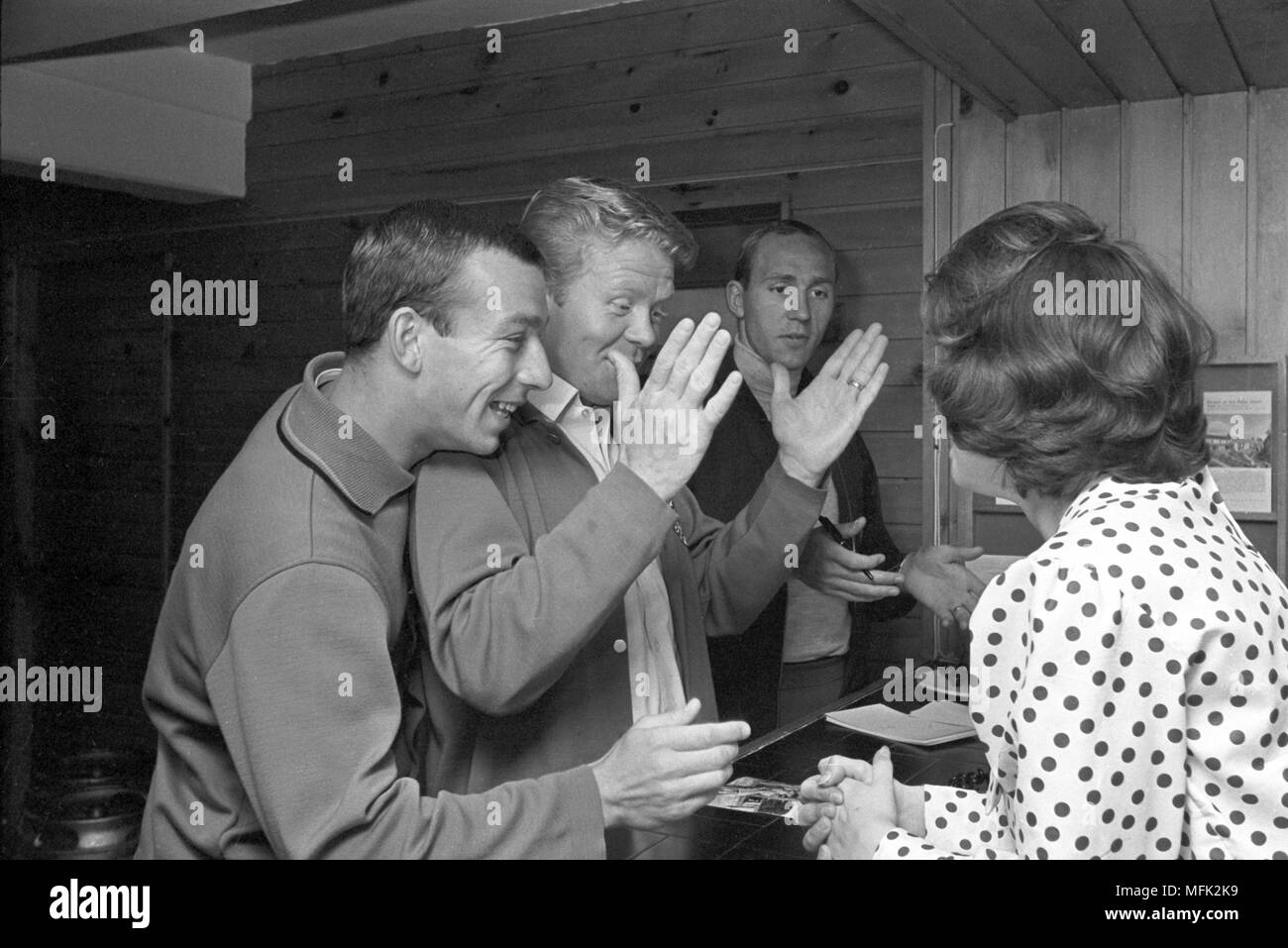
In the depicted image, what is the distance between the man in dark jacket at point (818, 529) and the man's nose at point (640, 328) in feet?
1.58

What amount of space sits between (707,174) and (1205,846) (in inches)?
53.9

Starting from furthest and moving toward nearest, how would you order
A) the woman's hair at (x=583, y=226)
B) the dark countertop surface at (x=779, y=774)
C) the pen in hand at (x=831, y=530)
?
the pen in hand at (x=831, y=530)
the woman's hair at (x=583, y=226)
the dark countertop surface at (x=779, y=774)

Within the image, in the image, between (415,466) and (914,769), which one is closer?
(415,466)

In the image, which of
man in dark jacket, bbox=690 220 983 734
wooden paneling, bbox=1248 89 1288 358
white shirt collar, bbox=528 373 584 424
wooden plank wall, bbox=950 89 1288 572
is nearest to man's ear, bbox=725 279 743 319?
man in dark jacket, bbox=690 220 983 734

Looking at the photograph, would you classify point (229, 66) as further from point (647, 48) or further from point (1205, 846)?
point (1205, 846)

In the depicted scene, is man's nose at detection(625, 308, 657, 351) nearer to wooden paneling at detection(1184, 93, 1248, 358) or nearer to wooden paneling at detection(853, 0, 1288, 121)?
wooden paneling at detection(853, 0, 1288, 121)

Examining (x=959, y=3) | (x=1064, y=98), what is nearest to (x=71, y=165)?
(x=959, y=3)

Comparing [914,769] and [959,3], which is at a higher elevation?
[959,3]

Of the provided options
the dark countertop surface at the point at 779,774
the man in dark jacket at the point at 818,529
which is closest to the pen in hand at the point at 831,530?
the man in dark jacket at the point at 818,529

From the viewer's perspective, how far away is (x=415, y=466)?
70 centimetres

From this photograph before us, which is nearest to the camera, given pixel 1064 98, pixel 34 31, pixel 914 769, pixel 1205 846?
pixel 1205 846

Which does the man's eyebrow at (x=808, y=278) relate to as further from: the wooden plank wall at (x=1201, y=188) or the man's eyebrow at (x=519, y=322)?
the man's eyebrow at (x=519, y=322)

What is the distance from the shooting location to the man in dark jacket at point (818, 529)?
55.1 inches

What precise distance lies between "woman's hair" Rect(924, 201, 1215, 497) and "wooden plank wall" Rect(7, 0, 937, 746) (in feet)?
2.09
